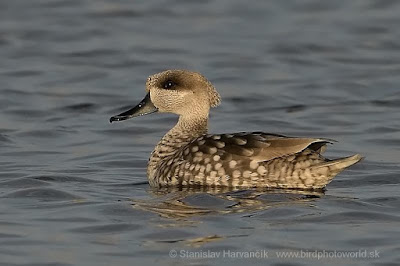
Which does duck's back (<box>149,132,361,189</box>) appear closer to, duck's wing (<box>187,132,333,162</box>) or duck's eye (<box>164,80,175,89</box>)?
duck's wing (<box>187,132,333,162</box>)

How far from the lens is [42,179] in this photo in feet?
37.9

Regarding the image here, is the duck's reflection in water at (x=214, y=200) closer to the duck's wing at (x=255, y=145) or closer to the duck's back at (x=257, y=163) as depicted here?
the duck's back at (x=257, y=163)

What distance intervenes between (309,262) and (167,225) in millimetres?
1379

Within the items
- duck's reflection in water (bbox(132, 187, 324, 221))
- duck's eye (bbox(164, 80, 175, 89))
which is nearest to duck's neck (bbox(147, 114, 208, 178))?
duck's eye (bbox(164, 80, 175, 89))

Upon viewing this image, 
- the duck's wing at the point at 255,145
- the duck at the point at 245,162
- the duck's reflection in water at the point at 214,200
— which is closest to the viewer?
the duck's reflection in water at the point at 214,200

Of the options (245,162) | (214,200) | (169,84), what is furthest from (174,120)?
(214,200)

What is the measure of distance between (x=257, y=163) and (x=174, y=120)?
4.32 metres

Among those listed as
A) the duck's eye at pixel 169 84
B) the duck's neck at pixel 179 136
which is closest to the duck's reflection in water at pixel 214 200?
the duck's neck at pixel 179 136

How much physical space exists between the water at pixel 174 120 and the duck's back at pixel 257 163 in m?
0.15

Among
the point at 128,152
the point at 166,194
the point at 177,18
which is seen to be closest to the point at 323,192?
the point at 166,194

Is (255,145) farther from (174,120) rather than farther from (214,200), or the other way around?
(174,120)

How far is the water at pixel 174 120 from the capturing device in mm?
9328

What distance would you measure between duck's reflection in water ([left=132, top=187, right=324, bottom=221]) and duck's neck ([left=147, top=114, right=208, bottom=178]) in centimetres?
60

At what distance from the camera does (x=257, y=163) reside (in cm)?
1081
